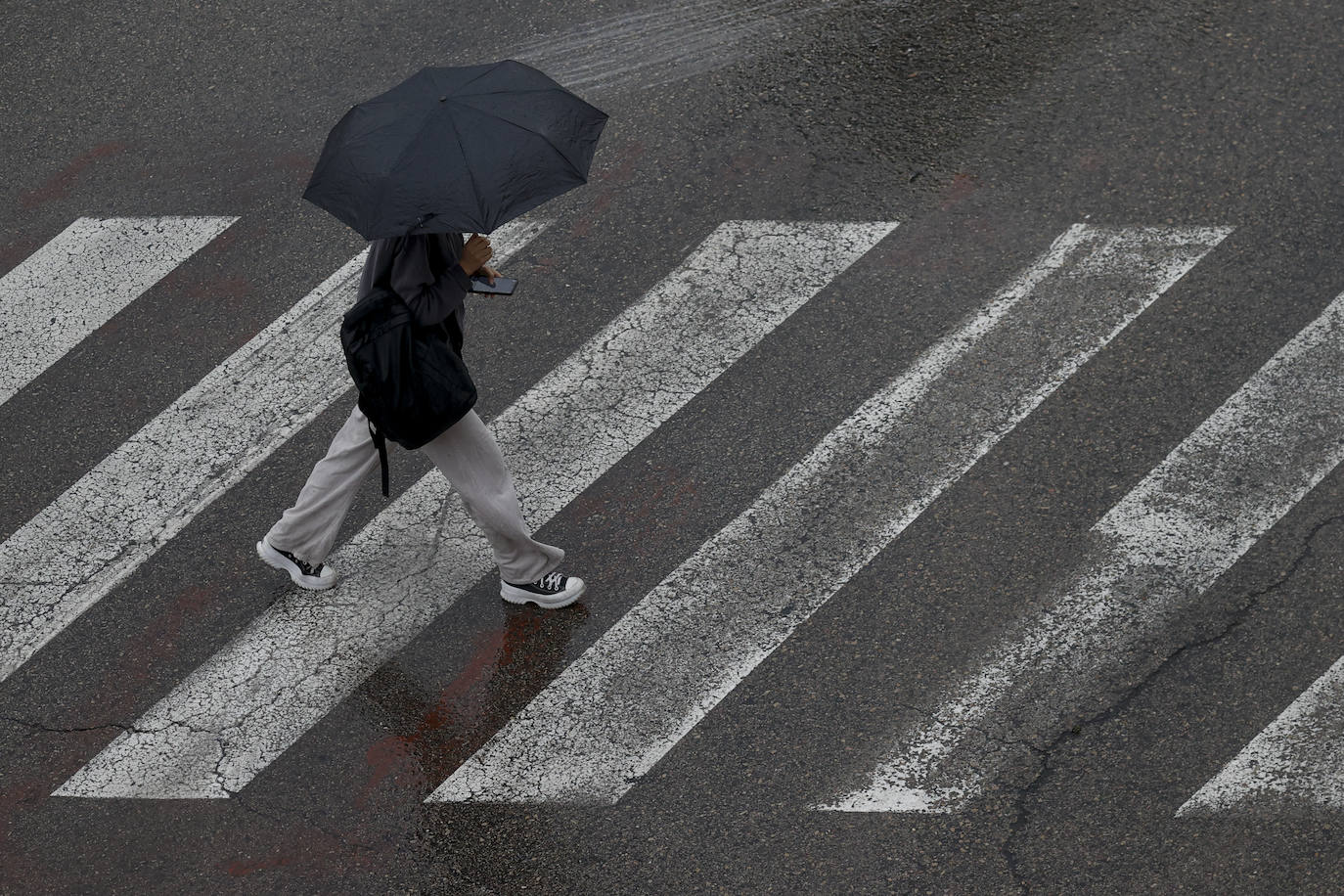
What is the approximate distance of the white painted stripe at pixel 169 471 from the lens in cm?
614

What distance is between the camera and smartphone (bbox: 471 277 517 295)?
5371mm

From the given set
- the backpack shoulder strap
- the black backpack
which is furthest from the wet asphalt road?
the black backpack

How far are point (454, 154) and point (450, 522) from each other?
193 centimetres

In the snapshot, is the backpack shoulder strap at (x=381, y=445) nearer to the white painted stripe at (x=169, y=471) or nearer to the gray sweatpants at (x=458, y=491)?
the gray sweatpants at (x=458, y=491)

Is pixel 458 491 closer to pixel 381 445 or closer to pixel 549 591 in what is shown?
pixel 381 445

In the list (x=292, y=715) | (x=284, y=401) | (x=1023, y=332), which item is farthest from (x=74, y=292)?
(x=1023, y=332)

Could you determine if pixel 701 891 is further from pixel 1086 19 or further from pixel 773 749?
pixel 1086 19

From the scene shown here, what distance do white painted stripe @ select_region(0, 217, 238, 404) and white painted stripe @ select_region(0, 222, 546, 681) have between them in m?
0.78

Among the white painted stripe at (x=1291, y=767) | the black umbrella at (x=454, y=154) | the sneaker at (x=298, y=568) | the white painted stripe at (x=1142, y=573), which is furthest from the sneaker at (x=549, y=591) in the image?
the white painted stripe at (x=1291, y=767)

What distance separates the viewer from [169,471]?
655 cm

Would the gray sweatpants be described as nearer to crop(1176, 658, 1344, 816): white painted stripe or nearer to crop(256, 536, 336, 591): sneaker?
crop(256, 536, 336, 591): sneaker

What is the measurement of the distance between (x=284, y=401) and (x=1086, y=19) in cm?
481

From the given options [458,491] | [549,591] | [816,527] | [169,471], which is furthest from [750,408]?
[169,471]

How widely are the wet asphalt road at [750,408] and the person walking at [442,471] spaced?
0.60 ft
